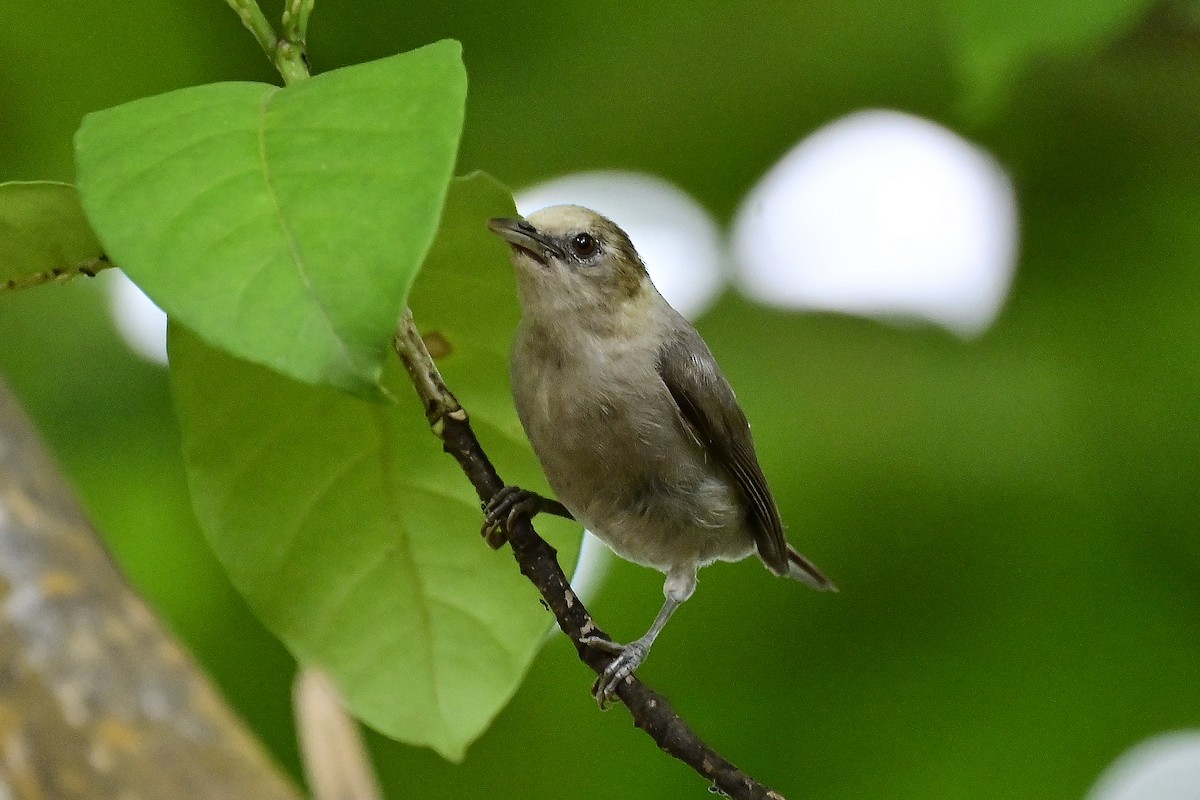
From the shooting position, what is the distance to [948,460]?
8.16ft

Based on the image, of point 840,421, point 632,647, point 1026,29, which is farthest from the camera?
point 840,421

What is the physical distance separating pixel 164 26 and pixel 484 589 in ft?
4.98

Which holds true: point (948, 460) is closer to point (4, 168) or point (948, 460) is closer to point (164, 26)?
point (164, 26)

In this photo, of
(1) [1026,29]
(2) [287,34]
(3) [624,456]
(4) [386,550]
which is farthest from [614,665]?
(1) [1026,29]

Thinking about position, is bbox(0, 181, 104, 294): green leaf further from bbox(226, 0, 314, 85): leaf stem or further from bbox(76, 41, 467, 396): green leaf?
bbox(226, 0, 314, 85): leaf stem

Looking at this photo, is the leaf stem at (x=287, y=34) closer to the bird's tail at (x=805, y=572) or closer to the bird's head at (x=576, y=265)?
the bird's head at (x=576, y=265)

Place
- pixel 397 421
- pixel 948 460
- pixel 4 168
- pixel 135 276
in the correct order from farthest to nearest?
pixel 948 460 → pixel 4 168 → pixel 397 421 → pixel 135 276

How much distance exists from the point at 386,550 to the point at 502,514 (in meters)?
0.16

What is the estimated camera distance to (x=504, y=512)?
1300mm

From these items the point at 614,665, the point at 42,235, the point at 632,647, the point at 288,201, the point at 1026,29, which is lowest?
the point at 632,647

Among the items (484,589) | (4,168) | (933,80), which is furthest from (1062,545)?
(4,168)

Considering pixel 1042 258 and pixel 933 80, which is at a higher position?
pixel 933 80

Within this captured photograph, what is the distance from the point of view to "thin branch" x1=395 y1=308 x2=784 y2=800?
108 centimetres

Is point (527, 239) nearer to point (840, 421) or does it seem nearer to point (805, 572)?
point (805, 572)
